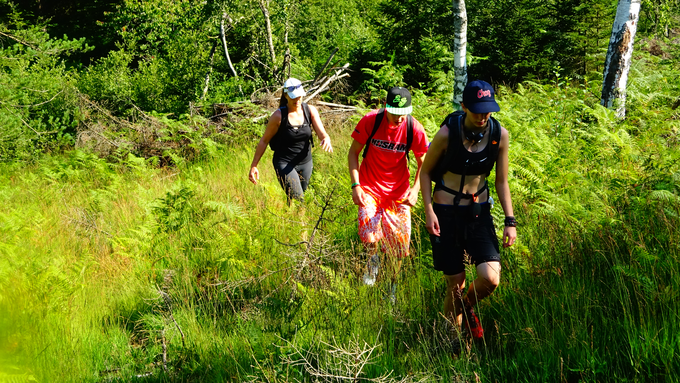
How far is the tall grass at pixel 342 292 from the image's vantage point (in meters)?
3.31

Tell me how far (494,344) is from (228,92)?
12669 millimetres

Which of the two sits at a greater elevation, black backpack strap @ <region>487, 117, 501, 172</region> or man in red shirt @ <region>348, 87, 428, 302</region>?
black backpack strap @ <region>487, 117, 501, 172</region>

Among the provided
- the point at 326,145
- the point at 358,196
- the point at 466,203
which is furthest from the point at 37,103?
the point at 466,203

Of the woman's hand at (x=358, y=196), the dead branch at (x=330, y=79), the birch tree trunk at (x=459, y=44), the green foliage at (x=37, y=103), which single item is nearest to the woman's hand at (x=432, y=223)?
the woman's hand at (x=358, y=196)

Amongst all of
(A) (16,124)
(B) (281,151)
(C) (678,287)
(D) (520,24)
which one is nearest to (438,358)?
(C) (678,287)

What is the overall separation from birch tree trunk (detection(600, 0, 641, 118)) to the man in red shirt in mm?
4953

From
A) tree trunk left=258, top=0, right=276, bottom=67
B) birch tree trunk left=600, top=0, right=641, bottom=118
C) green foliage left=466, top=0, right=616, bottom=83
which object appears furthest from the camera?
tree trunk left=258, top=0, right=276, bottom=67

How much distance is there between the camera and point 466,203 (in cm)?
381

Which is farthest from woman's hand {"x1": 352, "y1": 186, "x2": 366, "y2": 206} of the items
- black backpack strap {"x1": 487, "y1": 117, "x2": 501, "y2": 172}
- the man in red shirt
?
black backpack strap {"x1": 487, "y1": 117, "x2": 501, "y2": 172}

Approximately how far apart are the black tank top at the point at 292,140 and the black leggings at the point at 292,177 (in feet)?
0.21

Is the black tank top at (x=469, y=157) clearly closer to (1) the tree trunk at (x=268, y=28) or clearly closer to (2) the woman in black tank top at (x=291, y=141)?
(2) the woman in black tank top at (x=291, y=141)

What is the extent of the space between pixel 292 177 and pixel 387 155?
1606mm

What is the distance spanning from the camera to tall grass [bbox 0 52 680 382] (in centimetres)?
331

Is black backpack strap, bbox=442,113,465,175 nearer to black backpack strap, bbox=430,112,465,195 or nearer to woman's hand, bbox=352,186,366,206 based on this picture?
black backpack strap, bbox=430,112,465,195
